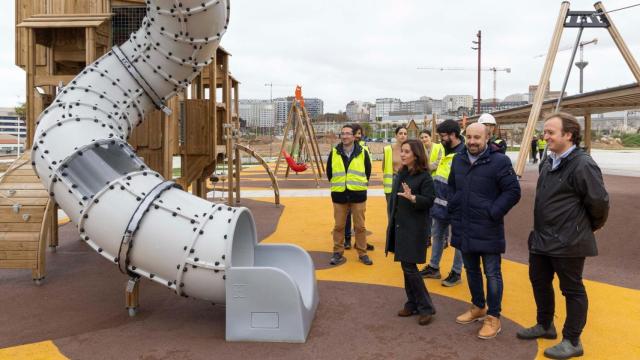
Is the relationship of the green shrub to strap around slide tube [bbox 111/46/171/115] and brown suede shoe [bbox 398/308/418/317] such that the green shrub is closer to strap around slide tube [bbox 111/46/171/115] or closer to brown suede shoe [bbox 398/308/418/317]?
brown suede shoe [bbox 398/308/418/317]

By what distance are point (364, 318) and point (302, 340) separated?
0.78m

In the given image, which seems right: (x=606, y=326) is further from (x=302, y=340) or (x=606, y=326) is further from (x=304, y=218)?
(x=304, y=218)

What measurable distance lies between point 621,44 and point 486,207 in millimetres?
9815

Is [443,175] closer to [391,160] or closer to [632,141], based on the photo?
[391,160]

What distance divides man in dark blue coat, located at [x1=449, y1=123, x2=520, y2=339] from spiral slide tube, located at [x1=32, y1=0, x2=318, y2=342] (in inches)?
60.2

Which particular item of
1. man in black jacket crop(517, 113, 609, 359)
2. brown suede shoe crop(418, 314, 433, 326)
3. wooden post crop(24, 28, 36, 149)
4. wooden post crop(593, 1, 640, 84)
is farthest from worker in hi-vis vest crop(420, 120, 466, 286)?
wooden post crop(593, 1, 640, 84)

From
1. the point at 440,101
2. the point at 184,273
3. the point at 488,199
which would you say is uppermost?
the point at 440,101

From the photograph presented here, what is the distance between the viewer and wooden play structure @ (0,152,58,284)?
563 cm

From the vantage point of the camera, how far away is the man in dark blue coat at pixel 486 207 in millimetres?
4020

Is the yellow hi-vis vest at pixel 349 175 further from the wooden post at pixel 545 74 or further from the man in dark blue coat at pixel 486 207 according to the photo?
the wooden post at pixel 545 74

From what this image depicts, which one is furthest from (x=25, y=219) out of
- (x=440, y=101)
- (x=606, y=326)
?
(x=440, y=101)

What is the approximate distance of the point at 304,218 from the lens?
10.1m

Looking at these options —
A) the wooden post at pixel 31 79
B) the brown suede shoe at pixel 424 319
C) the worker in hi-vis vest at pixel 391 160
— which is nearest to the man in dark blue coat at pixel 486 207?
the brown suede shoe at pixel 424 319

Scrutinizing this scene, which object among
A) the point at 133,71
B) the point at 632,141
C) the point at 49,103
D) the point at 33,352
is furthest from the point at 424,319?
the point at 632,141
